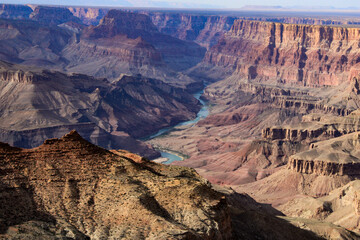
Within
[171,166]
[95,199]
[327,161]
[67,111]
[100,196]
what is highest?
[100,196]

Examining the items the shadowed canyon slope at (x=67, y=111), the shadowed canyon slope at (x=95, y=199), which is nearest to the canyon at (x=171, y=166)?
the shadowed canyon slope at (x=95, y=199)

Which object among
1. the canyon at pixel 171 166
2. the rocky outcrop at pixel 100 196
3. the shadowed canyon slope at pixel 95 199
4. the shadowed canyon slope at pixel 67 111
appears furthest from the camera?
the shadowed canyon slope at pixel 67 111

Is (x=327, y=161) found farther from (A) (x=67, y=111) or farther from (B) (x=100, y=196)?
(A) (x=67, y=111)

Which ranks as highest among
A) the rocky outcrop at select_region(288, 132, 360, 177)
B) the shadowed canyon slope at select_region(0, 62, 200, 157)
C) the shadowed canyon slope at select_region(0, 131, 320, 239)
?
the shadowed canyon slope at select_region(0, 131, 320, 239)

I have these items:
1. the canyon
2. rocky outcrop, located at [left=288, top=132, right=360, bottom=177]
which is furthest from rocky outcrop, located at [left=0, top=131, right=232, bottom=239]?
rocky outcrop, located at [left=288, top=132, right=360, bottom=177]

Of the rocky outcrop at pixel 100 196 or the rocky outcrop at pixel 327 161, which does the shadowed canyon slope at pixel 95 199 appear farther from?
the rocky outcrop at pixel 327 161

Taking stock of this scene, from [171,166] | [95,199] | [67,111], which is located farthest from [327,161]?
[67,111]

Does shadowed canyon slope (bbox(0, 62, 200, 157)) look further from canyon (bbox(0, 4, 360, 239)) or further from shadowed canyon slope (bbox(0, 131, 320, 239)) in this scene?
shadowed canyon slope (bbox(0, 131, 320, 239))

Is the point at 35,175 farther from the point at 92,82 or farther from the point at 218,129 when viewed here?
the point at 92,82
